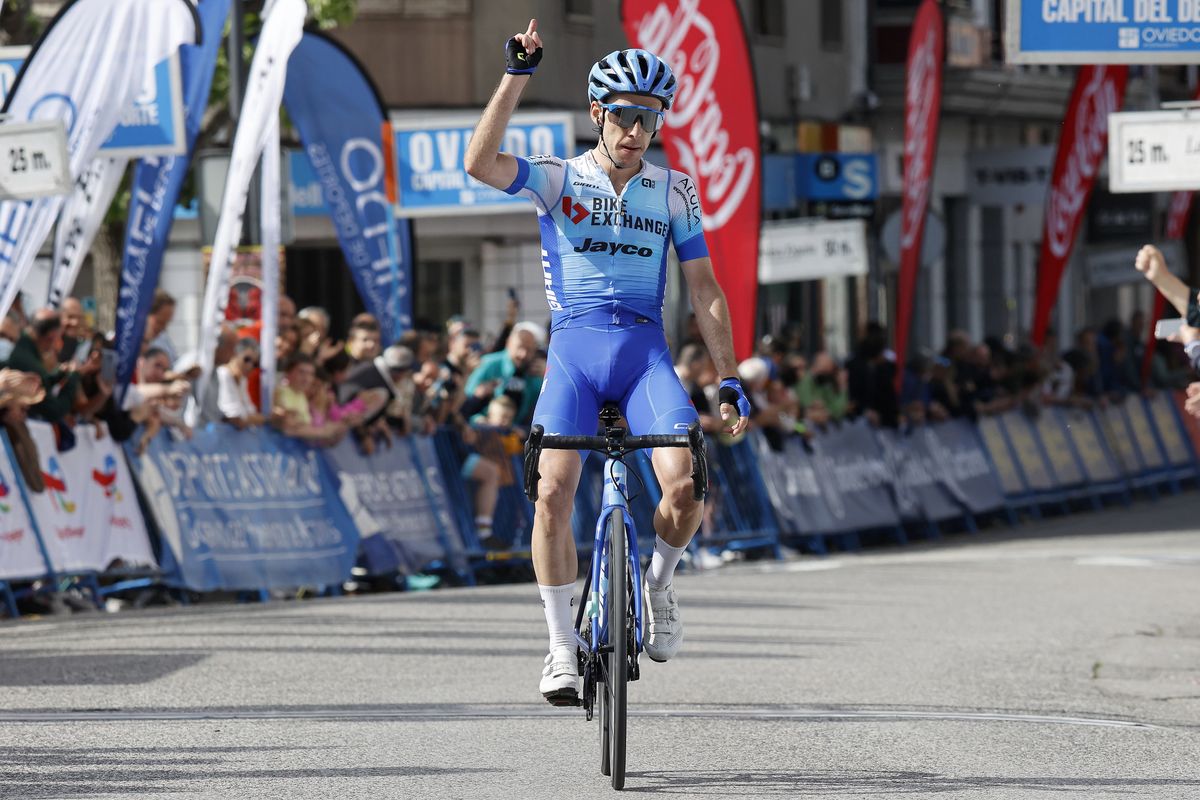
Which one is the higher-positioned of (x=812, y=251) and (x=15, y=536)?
(x=812, y=251)

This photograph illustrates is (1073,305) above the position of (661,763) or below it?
below

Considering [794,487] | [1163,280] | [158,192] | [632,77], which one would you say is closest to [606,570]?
[632,77]

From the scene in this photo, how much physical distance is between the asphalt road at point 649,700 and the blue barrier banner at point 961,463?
6.84 meters

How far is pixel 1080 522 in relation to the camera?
81.6ft

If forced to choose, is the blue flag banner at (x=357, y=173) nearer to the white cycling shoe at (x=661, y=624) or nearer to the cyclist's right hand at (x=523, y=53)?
the white cycling shoe at (x=661, y=624)

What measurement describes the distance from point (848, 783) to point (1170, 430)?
22.3 m

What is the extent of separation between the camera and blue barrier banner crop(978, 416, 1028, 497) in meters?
24.5

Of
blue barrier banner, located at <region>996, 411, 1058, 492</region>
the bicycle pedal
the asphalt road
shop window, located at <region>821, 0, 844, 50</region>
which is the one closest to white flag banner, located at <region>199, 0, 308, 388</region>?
the asphalt road

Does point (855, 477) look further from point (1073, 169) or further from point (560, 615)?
point (560, 615)

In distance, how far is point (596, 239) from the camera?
Answer: 8.30 m

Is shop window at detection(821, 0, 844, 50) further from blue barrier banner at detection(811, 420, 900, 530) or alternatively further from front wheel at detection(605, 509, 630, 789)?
front wheel at detection(605, 509, 630, 789)

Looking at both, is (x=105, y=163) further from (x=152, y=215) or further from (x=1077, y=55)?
(x=1077, y=55)

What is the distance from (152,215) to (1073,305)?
113 feet

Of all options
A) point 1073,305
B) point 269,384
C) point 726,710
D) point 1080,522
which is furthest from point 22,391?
point 1073,305
